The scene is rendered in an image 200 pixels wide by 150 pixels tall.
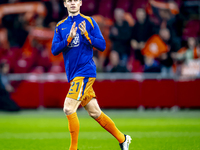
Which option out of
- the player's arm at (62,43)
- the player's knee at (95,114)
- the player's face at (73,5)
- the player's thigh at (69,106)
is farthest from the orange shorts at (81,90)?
the player's face at (73,5)

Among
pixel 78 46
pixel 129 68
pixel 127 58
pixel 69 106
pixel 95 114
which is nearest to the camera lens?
pixel 69 106

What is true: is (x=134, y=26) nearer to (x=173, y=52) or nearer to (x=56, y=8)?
(x=173, y=52)

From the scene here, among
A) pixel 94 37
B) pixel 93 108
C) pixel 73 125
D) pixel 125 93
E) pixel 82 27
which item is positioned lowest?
pixel 125 93

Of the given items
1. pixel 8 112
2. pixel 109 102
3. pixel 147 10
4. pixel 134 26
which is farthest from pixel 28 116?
pixel 147 10

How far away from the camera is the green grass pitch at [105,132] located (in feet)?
21.2

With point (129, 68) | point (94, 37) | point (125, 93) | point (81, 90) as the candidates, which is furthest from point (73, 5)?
point (129, 68)

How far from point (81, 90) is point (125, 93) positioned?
27.0ft

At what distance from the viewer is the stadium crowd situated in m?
13.3

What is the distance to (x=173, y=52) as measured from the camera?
1355 centimetres

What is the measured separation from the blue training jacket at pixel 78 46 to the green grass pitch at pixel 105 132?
1608 millimetres

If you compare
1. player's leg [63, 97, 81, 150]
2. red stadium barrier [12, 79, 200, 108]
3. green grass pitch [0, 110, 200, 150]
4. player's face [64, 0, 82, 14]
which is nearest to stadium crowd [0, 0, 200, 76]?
red stadium barrier [12, 79, 200, 108]

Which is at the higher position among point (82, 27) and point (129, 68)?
point (82, 27)

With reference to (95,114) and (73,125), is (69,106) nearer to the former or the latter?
(73,125)

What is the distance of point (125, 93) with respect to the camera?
13.2 meters
